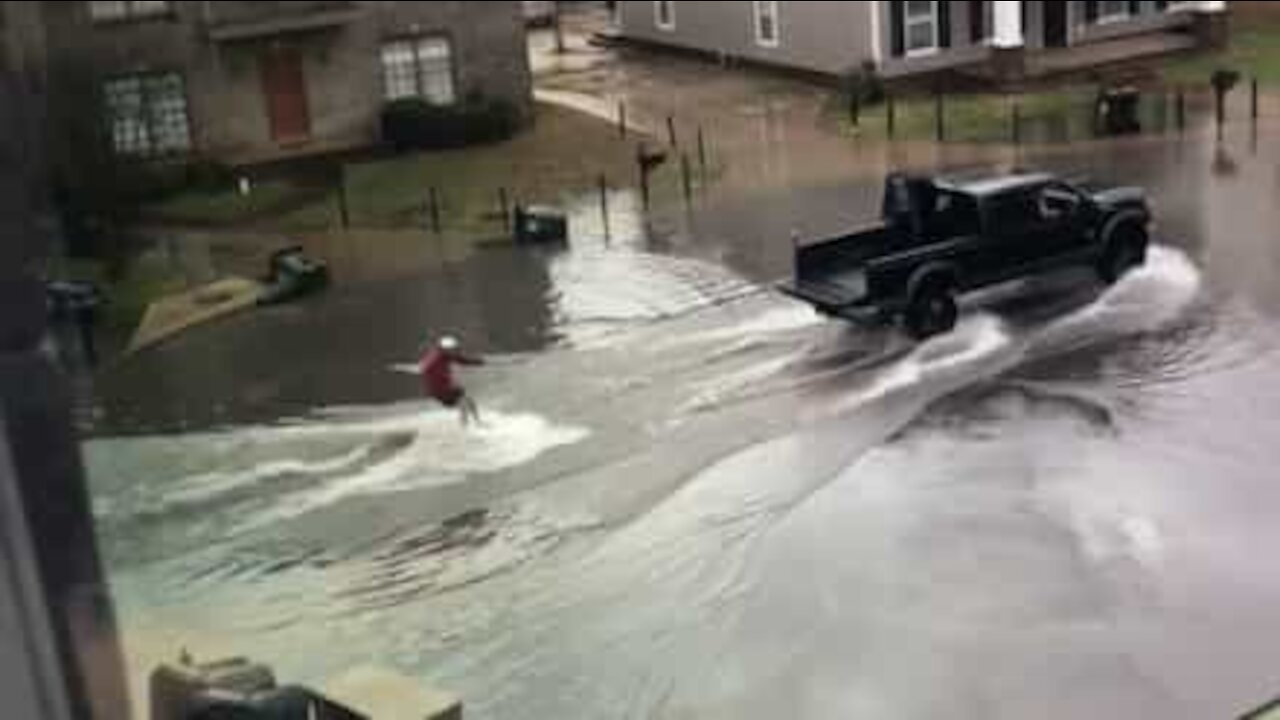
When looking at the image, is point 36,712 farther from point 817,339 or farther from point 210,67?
point 817,339

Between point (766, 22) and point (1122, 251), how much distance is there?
59 cm

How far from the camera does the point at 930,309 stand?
247cm

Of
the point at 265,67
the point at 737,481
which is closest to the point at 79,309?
the point at 265,67

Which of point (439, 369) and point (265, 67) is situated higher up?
point (265, 67)

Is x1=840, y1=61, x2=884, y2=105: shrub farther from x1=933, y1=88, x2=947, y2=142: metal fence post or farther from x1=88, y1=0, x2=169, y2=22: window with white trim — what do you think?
x1=88, y1=0, x2=169, y2=22: window with white trim

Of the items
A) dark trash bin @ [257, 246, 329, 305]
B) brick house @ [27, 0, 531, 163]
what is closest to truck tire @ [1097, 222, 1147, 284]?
brick house @ [27, 0, 531, 163]

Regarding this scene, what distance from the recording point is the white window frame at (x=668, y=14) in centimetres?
235

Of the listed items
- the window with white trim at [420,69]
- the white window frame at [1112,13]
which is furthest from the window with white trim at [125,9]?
the white window frame at [1112,13]

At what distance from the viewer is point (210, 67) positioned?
1.61m

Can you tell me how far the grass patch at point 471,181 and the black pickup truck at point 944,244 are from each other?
281 millimetres

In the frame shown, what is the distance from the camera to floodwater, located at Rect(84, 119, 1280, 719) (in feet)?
5.53

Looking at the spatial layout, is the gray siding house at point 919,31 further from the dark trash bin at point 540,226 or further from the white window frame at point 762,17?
the dark trash bin at point 540,226

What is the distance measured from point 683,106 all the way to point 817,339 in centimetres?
40

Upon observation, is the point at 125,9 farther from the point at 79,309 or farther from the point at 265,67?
the point at 265,67
